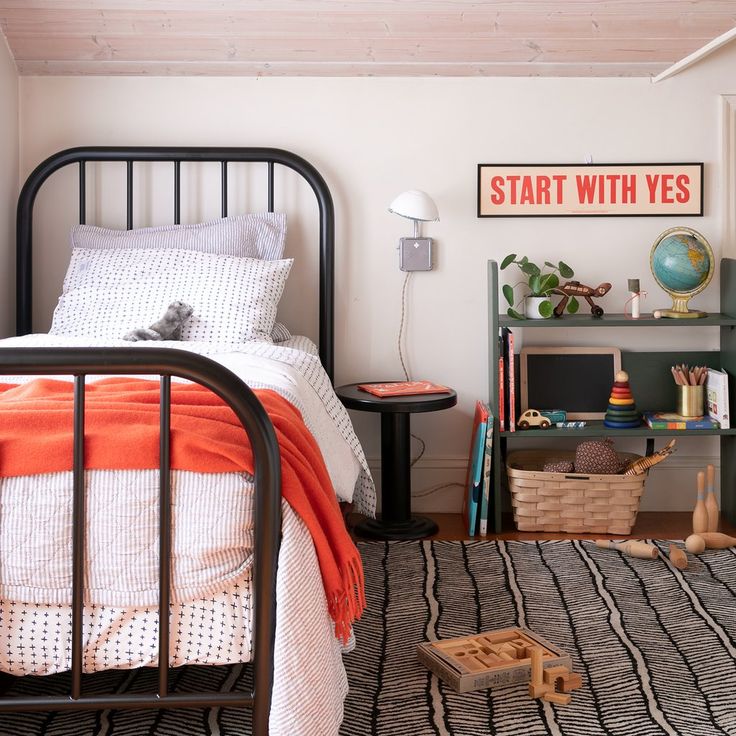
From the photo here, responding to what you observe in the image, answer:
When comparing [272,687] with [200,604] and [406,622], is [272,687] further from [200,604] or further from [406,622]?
[406,622]

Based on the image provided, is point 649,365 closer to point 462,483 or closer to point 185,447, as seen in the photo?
point 462,483

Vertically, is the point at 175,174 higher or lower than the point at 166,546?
higher

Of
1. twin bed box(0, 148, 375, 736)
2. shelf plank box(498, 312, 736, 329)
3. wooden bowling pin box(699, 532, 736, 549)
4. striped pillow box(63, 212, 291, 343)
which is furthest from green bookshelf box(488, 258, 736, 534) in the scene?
twin bed box(0, 148, 375, 736)

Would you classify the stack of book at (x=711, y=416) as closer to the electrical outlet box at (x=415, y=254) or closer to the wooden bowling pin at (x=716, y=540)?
the wooden bowling pin at (x=716, y=540)

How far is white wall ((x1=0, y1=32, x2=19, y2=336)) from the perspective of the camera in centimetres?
332

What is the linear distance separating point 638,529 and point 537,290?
2.95 feet

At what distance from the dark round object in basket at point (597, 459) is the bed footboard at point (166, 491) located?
184cm

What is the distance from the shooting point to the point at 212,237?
129 inches

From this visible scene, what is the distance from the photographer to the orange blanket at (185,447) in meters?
1.60

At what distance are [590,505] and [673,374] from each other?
1.98 ft

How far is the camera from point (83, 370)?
1.53 meters

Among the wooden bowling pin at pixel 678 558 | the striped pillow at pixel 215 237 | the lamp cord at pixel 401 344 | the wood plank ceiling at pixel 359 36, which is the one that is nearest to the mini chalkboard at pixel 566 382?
the lamp cord at pixel 401 344

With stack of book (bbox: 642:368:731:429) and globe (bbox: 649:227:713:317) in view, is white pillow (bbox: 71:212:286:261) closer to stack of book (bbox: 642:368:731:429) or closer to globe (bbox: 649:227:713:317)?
globe (bbox: 649:227:713:317)

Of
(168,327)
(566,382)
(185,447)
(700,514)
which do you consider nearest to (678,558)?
(700,514)
